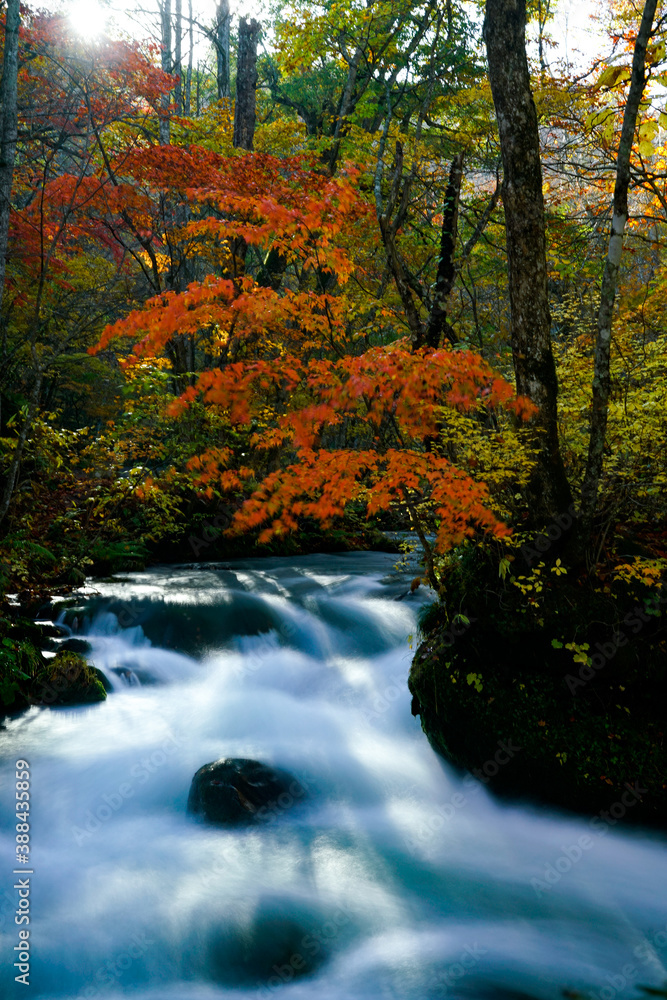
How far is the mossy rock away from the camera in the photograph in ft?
19.4

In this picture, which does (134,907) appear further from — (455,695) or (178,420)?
(178,420)

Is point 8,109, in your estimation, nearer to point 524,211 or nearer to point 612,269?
point 524,211

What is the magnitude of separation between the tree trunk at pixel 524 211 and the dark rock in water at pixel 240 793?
3.38 metres

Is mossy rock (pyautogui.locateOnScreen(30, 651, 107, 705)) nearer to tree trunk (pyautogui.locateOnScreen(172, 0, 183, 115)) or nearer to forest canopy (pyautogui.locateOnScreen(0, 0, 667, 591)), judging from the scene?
forest canopy (pyautogui.locateOnScreen(0, 0, 667, 591))

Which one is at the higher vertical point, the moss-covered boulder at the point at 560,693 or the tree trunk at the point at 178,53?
the tree trunk at the point at 178,53

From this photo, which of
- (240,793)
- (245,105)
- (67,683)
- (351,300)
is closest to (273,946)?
(240,793)

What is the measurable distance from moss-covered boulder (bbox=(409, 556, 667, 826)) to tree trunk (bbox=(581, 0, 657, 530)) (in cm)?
90

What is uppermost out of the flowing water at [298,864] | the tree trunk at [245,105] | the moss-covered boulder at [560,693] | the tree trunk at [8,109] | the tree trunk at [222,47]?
the tree trunk at [222,47]

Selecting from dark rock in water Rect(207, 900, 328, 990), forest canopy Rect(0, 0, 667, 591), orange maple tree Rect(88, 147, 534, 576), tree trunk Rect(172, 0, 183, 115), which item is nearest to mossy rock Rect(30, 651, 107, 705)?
forest canopy Rect(0, 0, 667, 591)

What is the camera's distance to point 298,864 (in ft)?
14.6

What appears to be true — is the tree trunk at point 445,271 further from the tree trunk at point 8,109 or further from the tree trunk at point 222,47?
the tree trunk at point 222,47

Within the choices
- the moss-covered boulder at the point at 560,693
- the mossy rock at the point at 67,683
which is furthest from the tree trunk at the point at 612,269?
the mossy rock at the point at 67,683

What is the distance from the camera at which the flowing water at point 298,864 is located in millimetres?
3539

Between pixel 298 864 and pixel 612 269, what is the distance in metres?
5.19
